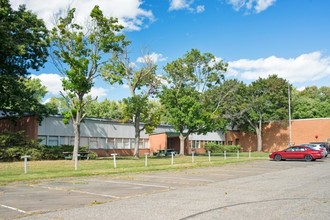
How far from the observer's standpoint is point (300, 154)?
3484 cm

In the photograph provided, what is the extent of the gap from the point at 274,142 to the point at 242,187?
183 feet

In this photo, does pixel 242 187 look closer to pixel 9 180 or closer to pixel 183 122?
pixel 9 180

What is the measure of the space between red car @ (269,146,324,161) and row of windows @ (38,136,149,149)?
20.8 metres

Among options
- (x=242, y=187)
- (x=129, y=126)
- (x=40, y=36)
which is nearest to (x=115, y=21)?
(x=40, y=36)

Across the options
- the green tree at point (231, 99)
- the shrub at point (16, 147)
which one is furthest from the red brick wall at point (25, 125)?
the green tree at point (231, 99)

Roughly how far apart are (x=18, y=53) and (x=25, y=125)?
10.1 meters

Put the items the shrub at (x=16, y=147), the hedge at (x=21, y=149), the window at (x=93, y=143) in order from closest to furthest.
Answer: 1. the shrub at (x=16, y=147)
2. the hedge at (x=21, y=149)
3. the window at (x=93, y=143)

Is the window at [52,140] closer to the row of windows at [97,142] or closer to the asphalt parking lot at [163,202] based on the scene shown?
the row of windows at [97,142]

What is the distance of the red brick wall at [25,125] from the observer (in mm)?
39031

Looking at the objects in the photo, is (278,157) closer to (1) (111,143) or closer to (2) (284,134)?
(1) (111,143)

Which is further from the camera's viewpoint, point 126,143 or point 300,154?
point 126,143

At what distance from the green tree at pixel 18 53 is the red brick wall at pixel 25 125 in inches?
87.8

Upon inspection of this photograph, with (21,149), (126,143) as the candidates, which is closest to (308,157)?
(126,143)

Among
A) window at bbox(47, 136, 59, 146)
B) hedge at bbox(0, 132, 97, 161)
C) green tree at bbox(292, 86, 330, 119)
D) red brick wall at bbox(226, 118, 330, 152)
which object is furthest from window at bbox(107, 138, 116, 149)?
green tree at bbox(292, 86, 330, 119)
